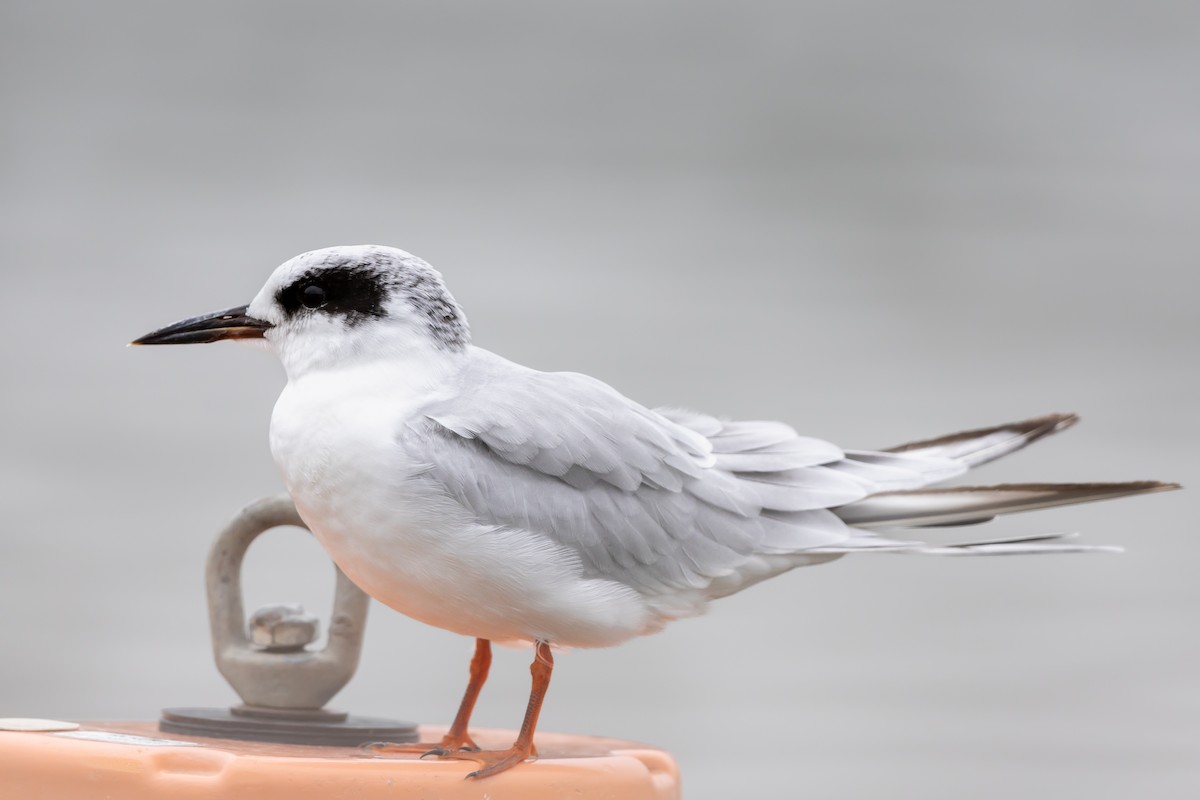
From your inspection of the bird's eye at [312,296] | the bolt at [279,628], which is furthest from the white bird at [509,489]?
the bolt at [279,628]

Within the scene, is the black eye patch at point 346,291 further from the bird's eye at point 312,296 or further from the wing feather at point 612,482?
the wing feather at point 612,482

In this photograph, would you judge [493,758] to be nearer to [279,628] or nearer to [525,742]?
[525,742]

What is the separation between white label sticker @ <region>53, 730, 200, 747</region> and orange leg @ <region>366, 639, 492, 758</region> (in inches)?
9.1

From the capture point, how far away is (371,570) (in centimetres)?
154

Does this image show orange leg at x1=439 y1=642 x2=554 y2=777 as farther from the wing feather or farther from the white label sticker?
the white label sticker

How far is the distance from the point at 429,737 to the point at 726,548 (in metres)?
0.47

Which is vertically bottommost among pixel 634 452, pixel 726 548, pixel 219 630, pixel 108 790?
pixel 108 790

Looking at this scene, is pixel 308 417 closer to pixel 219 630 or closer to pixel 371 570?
pixel 371 570

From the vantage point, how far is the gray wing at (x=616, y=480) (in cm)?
160

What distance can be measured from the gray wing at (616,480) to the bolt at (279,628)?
0.35 m

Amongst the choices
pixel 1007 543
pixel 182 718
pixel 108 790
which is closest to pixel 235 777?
pixel 108 790

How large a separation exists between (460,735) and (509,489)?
32cm

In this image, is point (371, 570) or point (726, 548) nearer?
point (371, 570)

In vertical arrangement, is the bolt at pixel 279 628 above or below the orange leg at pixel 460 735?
above
